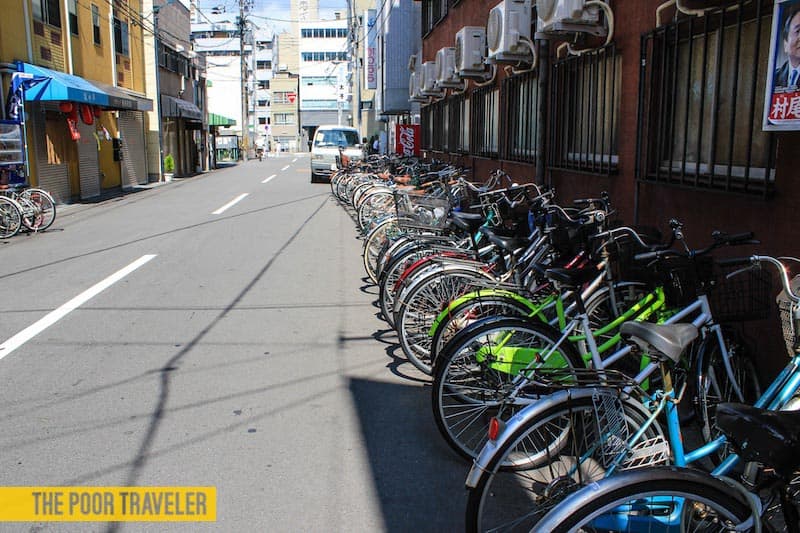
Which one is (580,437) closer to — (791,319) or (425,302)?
(791,319)

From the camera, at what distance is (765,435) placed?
79.5 inches

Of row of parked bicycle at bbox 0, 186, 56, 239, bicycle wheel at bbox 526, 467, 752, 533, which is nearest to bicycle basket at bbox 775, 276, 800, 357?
bicycle wheel at bbox 526, 467, 752, 533

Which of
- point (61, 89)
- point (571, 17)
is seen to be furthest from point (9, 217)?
point (571, 17)

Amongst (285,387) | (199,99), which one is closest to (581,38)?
(285,387)

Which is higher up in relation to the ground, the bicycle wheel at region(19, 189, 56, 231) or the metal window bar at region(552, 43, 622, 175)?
the metal window bar at region(552, 43, 622, 175)

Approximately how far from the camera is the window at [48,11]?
59.2 feet

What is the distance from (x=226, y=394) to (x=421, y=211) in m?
3.38

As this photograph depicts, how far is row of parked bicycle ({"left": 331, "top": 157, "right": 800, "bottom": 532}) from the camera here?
2191 mm

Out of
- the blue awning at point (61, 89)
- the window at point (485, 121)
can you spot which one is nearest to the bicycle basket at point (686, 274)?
the window at point (485, 121)

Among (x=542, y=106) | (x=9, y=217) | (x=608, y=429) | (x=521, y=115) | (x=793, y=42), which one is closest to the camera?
(x=608, y=429)

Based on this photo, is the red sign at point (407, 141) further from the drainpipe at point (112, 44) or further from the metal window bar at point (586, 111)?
the metal window bar at point (586, 111)

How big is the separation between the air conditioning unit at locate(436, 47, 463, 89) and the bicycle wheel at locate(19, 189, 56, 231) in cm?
863

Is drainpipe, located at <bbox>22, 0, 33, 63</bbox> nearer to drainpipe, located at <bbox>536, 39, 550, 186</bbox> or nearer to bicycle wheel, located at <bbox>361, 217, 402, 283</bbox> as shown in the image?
bicycle wheel, located at <bbox>361, 217, 402, 283</bbox>

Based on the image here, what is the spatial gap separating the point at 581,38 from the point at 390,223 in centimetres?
307
